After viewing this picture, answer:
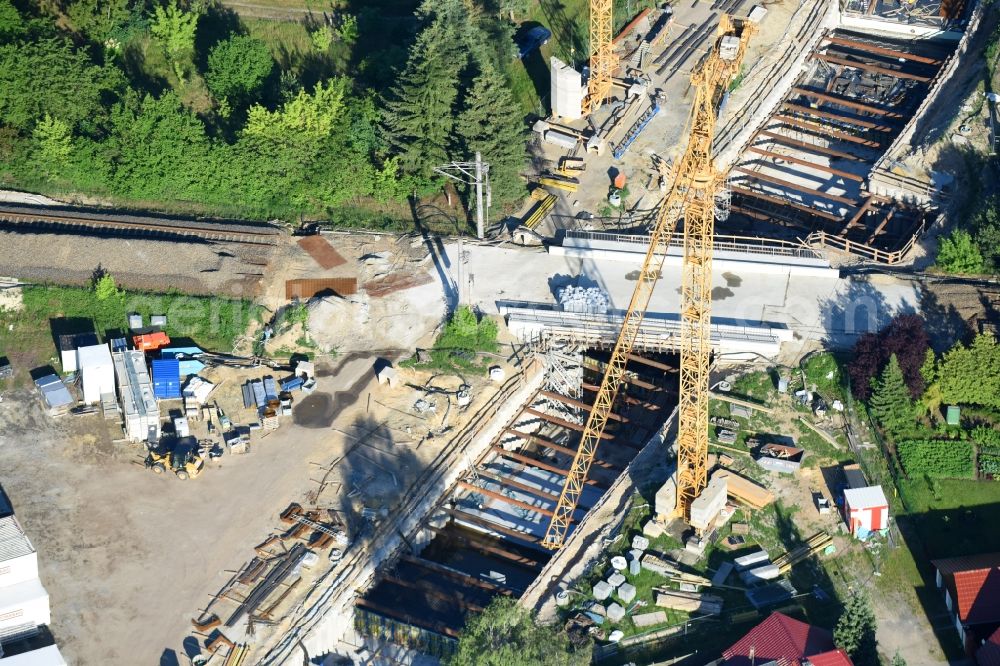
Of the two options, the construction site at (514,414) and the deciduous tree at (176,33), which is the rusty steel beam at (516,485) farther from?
the deciduous tree at (176,33)

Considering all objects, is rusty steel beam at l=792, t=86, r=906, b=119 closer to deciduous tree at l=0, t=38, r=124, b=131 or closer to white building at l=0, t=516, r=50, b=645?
deciduous tree at l=0, t=38, r=124, b=131

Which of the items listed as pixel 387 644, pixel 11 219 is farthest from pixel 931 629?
pixel 11 219

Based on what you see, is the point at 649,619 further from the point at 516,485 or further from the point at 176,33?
the point at 176,33

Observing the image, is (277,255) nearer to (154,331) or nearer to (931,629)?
(154,331)

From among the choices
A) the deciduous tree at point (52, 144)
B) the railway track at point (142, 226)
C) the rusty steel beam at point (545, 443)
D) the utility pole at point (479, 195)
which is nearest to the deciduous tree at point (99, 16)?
the deciduous tree at point (52, 144)

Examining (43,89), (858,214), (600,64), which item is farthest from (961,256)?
(43,89)

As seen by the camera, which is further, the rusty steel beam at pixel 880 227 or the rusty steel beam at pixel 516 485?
the rusty steel beam at pixel 880 227

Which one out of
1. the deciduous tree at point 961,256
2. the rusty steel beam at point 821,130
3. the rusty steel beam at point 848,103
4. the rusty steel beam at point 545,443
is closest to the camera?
the rusty steel beam at point 545,443

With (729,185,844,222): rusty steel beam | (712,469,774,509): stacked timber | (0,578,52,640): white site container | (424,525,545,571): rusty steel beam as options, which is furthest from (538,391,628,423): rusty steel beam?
(0,578,52,640): white site container
